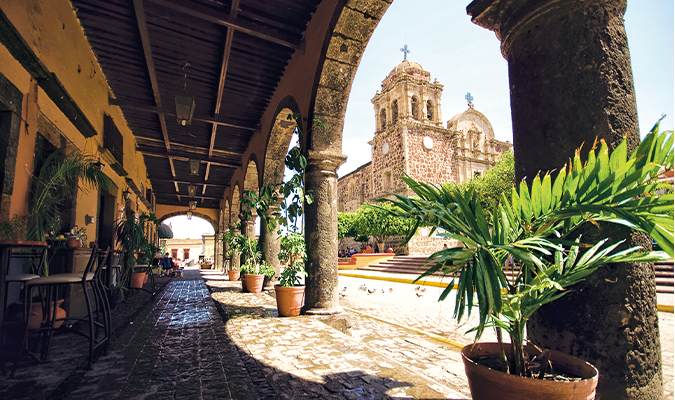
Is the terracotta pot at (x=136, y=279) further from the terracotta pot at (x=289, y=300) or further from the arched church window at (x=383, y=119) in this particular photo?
the arched church window at (x=383, y=119)

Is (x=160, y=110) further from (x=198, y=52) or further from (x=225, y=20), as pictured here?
(x=225, y=20)

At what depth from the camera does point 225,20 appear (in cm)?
441

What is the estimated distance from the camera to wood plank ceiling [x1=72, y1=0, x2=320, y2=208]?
4531 mm

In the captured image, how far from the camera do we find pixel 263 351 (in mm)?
2748

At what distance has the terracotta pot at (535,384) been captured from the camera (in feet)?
3.46

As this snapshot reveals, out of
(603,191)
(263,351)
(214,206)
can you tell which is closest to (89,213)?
(263,351)

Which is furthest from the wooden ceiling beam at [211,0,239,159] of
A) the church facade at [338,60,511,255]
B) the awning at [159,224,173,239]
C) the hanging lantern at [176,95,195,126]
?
the church facade at [338,60,511,255]

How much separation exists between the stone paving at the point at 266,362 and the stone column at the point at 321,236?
26 cm

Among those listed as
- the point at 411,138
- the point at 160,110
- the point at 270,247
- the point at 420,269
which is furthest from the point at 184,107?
the point at 411,138

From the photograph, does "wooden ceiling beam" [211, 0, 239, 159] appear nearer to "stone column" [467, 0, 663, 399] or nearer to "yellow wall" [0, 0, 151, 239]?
"yellow wall" [0, 0, 151, 239]

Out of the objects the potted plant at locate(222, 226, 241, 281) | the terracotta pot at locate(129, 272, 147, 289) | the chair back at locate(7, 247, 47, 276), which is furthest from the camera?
the potted plant at locate(222, 226, 241, 281)

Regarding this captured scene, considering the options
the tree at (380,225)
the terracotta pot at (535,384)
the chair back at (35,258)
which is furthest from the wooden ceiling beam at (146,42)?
the tree at (380,225)

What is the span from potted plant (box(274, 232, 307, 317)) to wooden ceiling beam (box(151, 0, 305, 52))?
265cm

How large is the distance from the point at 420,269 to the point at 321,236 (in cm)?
871
